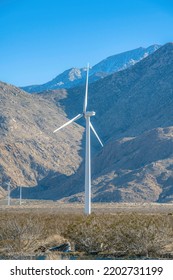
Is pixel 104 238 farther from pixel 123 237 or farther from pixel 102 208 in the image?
pixel 102 208

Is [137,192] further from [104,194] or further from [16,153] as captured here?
[16,153]

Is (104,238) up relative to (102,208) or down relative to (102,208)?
down

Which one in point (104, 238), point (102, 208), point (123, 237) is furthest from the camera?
point (102, 208)

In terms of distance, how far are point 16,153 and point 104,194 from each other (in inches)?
1689

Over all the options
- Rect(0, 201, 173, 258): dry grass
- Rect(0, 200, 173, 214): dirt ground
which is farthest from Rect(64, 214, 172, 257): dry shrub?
Rect(0, 200, 173, 214): dirt ground

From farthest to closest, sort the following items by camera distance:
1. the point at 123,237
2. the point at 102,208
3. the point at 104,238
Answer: the point at 102,208 < the point at 104,238 < the point at 123,237

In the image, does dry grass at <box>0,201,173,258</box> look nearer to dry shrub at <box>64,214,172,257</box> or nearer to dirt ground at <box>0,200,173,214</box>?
dry shrub at <box>64,214,172,257</box>

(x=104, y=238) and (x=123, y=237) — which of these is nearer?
(x=123, y=237)

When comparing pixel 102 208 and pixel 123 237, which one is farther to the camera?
pixel 102 208

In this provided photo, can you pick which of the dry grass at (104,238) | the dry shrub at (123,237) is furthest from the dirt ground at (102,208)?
the dry shrub at (123,237)

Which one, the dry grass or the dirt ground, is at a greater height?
the dirt ground

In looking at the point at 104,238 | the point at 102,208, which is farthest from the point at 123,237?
the point at 102,208

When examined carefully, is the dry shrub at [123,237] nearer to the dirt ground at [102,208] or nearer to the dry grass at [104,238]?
the dry grass at [104,238]

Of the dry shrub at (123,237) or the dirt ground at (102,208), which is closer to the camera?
the dry shrub at (123,237)
